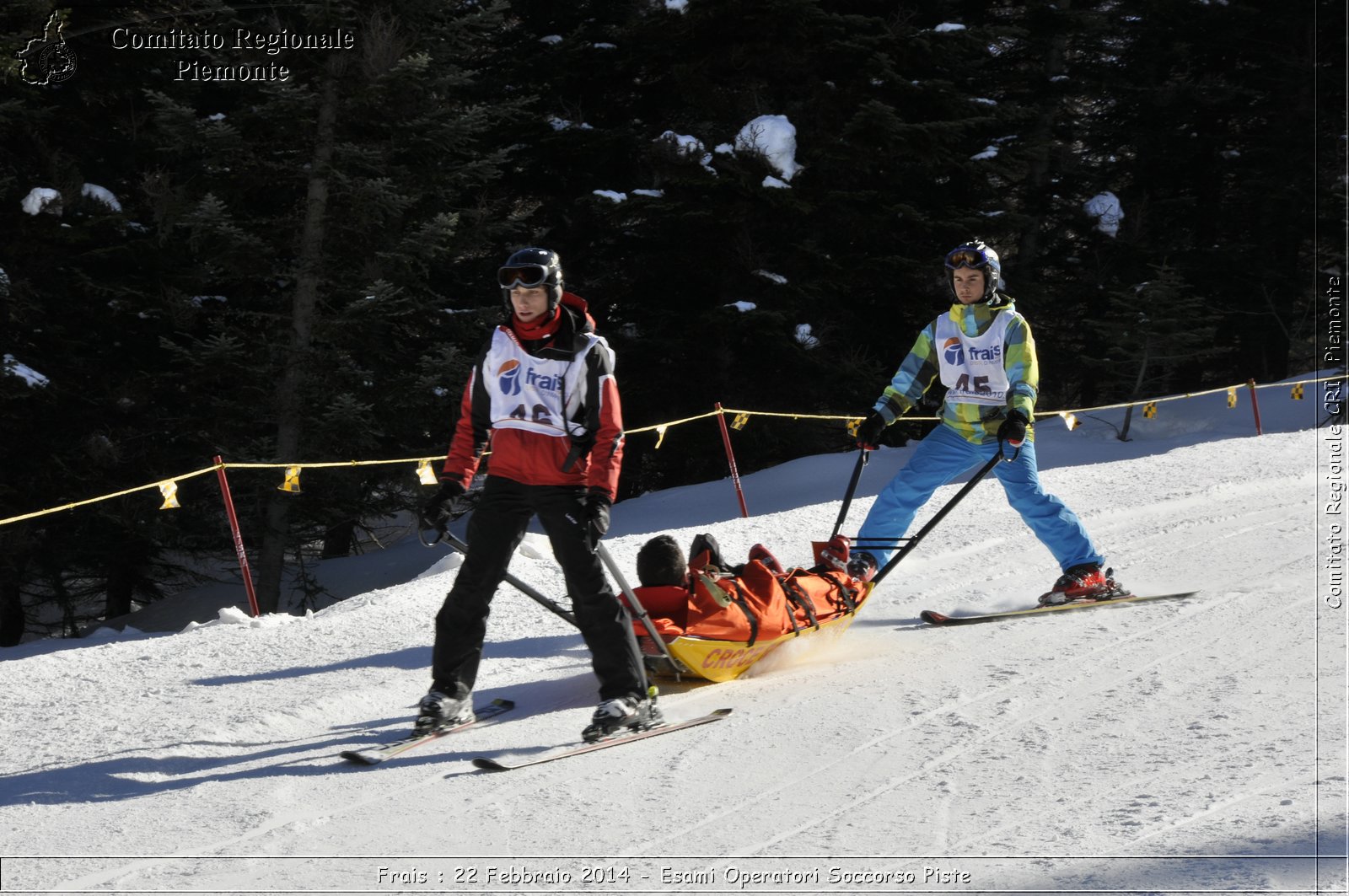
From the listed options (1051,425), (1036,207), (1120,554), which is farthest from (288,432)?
(1036,207)

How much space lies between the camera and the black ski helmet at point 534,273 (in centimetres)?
465

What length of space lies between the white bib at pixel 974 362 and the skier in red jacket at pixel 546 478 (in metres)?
2.72

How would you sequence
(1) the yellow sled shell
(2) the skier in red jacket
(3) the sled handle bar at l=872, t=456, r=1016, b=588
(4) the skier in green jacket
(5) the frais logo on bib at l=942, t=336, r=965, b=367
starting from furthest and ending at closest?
(5) the frais logo on bib at l=942, t=336, r=965, b=367 < (4) the skier in green jacket < (3) the sled handle bar at l=872, t=456, r=1016, b=588 < (1) the yellow sled shell < (2) the skier in red jacket

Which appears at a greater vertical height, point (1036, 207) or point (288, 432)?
point (1036, 207)

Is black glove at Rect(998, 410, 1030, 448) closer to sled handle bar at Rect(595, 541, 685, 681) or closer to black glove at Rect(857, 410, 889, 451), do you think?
black glove at Rect(857, 410, 889, 451)

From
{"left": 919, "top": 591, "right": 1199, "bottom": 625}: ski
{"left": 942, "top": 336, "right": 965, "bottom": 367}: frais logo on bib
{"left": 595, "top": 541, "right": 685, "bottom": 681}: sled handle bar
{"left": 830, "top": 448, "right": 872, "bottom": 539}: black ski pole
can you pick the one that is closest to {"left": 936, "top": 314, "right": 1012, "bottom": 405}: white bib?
{"left": 942, "top": 336, "right": 965, "bottom": 367}: frais logo on bib

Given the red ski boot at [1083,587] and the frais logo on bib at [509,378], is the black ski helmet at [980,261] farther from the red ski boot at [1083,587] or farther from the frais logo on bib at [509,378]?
the frais logo on bib at [509,378]

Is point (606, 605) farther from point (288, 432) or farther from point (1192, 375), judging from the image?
point (1192, 375)

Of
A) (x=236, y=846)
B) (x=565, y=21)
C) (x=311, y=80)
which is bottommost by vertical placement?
(x=236, y=846)

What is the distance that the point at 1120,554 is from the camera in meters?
8.38

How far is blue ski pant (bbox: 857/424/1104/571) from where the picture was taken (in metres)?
6.94

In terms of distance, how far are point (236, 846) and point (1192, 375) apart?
22230 mm

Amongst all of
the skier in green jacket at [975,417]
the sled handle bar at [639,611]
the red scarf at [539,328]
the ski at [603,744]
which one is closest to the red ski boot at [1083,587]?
the skier in green jacket at [975,417]

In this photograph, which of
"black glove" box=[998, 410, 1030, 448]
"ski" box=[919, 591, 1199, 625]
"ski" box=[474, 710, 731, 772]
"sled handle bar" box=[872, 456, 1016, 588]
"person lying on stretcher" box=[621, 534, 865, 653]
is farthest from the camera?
"ski" box=[919, 591, 1199, 625]
